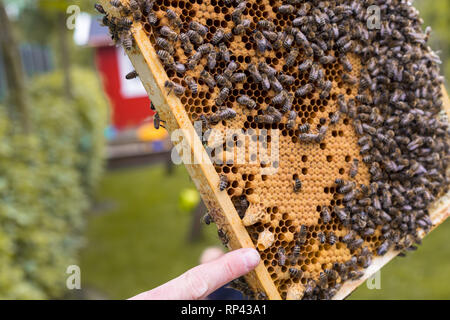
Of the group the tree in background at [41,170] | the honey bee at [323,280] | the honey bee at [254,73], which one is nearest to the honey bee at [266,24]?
the honey bee at [254,73]

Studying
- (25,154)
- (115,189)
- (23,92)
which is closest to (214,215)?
(25,154)

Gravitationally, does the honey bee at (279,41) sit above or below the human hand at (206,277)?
above

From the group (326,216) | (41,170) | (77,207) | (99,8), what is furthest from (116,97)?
(326,216)

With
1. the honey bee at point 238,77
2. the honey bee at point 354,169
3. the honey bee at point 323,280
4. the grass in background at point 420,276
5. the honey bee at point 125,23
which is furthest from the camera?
the grass in background at point 420,276

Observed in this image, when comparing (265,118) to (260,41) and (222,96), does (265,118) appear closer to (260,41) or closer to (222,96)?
(222,96)

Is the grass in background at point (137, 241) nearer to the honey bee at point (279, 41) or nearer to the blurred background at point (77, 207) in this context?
the blurred background at point (77, 207)

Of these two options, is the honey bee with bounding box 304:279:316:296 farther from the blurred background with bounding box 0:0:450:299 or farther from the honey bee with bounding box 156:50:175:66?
the honey bee with bounding box 156:50:175:66

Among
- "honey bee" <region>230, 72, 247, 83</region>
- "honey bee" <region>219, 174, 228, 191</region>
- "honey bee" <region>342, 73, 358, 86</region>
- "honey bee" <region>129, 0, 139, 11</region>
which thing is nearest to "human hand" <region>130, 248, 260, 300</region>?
"honey bee" <region>219, 174, 228, 191</region>
